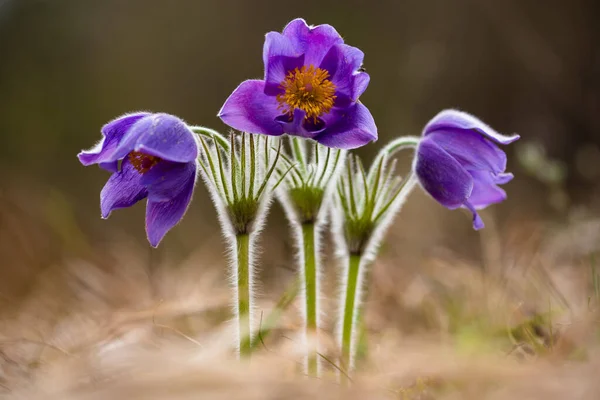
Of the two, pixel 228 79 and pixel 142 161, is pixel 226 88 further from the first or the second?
pixel 142 161

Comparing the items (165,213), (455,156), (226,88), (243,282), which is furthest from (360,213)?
(226,88)

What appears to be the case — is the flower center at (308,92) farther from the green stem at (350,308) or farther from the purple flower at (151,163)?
the green stem at (350,308)

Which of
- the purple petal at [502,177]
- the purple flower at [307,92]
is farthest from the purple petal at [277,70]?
the purple petal at [502,177]

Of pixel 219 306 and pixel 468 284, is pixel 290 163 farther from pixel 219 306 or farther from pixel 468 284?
pixel 468 284

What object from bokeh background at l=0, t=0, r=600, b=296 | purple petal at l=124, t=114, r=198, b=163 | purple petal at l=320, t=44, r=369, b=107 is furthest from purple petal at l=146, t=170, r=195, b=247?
bokeh background at l=0, t=0, r=600, b=296

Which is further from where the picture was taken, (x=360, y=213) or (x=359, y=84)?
(x=360, y=213)

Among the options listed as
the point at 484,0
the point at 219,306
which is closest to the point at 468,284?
the point at 219,306

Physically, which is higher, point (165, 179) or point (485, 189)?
point (165, 179)

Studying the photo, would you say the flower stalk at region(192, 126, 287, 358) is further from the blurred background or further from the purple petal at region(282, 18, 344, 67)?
the blurred background
